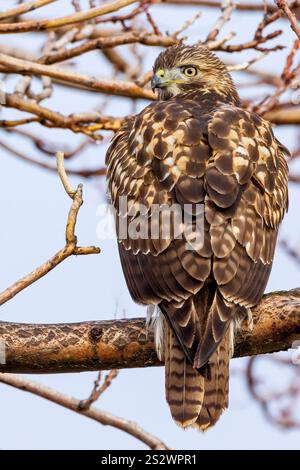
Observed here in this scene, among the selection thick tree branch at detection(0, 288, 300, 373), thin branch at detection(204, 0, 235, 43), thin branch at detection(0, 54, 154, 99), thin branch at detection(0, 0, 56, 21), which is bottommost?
thick tree branch at detection(0, 288, 300, 373)

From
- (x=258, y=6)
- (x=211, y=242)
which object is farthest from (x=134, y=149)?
(x=258, y=6)

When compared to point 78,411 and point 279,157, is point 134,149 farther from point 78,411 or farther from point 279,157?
point 78,411

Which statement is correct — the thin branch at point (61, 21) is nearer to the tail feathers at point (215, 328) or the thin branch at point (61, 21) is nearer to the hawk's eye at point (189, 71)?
the hawk's eye at point (189, 71)

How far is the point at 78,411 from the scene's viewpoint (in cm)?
563

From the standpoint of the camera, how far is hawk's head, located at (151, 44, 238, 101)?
682 cm

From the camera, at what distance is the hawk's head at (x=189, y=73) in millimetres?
6820

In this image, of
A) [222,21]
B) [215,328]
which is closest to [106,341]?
[215,328]

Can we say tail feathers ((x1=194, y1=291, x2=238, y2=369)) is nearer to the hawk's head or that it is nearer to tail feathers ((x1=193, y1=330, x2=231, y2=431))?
tail feathers ((x1=193, y1=330, x2=231, y2=431))

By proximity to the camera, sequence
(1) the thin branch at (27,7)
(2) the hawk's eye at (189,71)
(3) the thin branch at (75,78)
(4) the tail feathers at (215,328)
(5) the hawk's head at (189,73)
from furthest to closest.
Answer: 1. (2) the hawk's eye at (189,71)
2. (5) the hawk's head at (189,73)
3. (3) the thin branch at (75,78)
4. (1) the thin branch at (27,7)
5. (4) the tail feathers at (215,328)

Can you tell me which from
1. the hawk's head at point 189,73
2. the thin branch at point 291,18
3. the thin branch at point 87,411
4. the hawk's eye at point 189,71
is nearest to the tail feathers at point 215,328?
the thin branch at point 87,411

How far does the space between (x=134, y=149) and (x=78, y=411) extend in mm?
1429

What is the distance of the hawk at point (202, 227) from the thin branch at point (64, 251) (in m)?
0.63

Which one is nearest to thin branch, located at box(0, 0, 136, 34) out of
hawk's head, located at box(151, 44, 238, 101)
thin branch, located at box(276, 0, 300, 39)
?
hawk's head, located at box(151, 44, 238, 101)

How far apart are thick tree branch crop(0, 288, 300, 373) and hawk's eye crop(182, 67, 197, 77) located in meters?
2.26
